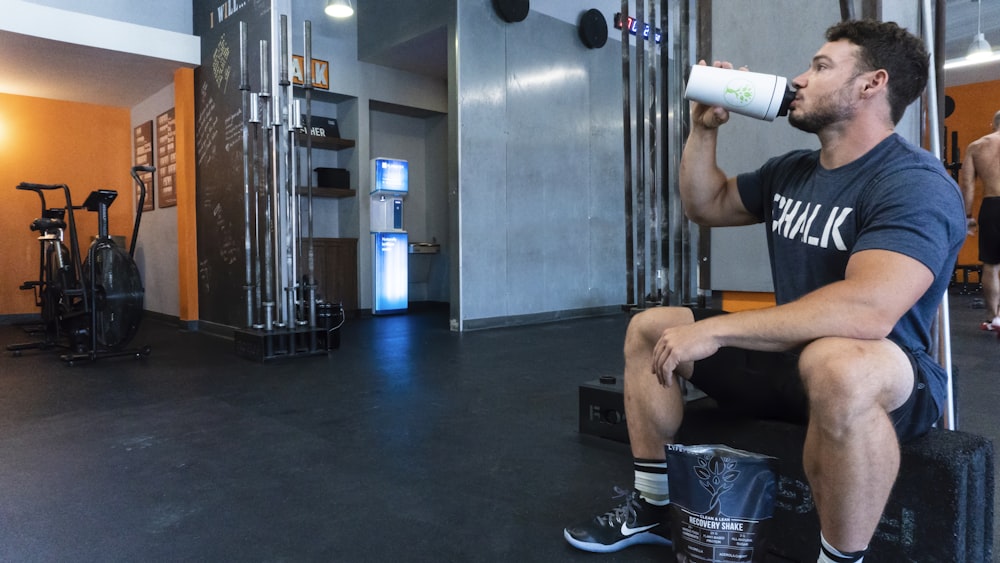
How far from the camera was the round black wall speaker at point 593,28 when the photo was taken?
→ 6.06m

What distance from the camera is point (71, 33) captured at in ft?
15.9

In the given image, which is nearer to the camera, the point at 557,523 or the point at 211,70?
the point at 557,523

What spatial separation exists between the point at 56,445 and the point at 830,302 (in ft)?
7.98

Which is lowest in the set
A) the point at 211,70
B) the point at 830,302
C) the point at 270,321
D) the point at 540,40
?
the point at 270,321

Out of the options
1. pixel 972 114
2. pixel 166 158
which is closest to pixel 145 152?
pixel 166 158

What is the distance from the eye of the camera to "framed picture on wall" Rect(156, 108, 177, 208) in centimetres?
588

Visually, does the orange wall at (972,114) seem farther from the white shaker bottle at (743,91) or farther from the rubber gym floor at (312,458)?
the white shaker bottle at (743,91)

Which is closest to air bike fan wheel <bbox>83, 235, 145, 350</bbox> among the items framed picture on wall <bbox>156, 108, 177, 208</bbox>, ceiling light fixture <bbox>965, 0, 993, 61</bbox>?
framed picture on wall <bbox>156, 108, 177, 208</bbox>

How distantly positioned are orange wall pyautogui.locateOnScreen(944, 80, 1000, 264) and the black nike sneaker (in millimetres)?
9864

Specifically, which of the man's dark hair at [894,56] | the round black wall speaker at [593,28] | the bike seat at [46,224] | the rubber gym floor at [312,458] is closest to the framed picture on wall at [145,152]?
the bike seat at [46,224]

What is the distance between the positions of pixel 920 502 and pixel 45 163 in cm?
792

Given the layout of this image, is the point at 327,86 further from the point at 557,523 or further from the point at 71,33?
the point at 557,523

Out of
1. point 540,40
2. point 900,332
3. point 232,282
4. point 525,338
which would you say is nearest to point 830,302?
point 900,332

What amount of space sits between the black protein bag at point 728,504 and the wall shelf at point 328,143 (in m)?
5.56
